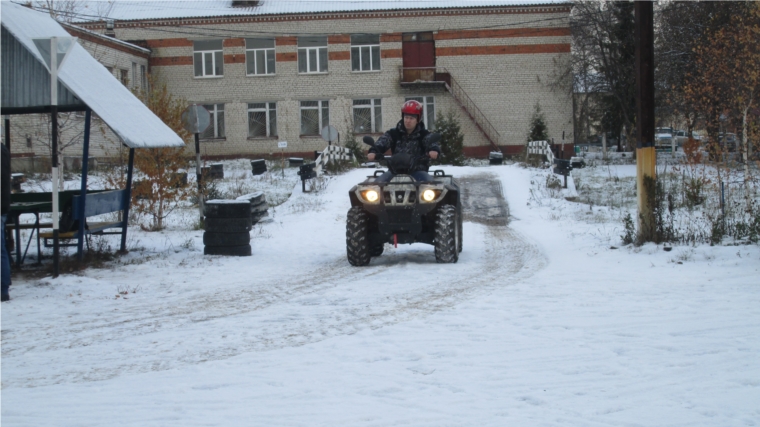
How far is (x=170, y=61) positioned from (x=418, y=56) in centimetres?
1301

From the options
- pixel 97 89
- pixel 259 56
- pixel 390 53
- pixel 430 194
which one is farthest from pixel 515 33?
pixel 97 89

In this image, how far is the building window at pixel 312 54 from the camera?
4091cm

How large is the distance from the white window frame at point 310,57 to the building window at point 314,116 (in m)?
1.72

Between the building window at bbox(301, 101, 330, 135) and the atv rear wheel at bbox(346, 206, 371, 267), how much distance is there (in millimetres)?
30607

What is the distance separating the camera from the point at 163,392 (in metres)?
5.22

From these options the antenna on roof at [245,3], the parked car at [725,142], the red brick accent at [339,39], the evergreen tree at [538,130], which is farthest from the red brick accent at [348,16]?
the parked car at [725,142]

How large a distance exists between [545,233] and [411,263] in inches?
177

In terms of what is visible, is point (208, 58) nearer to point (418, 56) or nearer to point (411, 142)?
point (418, 56)

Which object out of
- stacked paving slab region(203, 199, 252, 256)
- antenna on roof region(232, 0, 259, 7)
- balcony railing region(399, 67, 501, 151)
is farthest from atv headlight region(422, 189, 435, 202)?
antenna on roof region(232, 0, 259, 7)

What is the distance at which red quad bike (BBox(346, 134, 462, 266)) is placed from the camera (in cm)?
1109

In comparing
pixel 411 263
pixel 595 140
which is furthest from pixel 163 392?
pixel 595 140

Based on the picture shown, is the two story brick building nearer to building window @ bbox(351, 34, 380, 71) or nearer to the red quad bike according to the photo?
building window @ bbox(351, 34, 380, 71)

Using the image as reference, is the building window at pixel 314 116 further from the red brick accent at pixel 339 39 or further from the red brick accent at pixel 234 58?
the red brick accent at pixel 234 58

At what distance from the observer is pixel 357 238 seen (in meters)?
11.2
